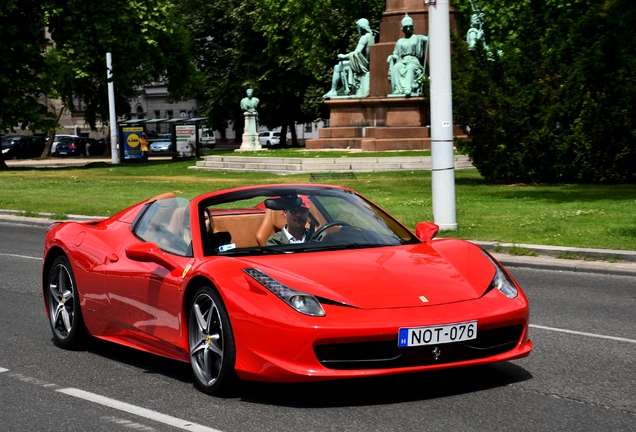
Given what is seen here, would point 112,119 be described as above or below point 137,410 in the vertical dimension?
above

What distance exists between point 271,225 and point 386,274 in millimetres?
1405

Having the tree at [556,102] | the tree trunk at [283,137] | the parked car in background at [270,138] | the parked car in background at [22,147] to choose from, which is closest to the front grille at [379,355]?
the tree at [556,102]

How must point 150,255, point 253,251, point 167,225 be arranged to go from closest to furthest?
point 253,251 → point 150,255 → point 167,225

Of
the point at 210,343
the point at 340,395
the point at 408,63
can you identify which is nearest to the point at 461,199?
the point at 340,395

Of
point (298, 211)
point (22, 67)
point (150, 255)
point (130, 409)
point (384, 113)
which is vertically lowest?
point (130, 409)

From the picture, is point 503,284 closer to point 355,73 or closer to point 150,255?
point 150,255

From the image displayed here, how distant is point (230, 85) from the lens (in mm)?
78062

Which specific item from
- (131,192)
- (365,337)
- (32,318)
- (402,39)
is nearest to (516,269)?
(32,318)

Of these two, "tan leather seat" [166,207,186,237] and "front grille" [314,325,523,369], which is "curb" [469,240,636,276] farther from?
"front grille" [314,325,523,369]

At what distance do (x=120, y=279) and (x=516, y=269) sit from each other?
7.22 meters

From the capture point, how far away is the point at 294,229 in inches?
300

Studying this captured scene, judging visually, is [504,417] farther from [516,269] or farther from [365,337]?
[516,269]

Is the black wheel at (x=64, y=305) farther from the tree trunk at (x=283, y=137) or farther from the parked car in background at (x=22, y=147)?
the tree trunk at (x=283, y=137)

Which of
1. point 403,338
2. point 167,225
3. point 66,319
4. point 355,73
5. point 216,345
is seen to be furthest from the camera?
point 355,73
